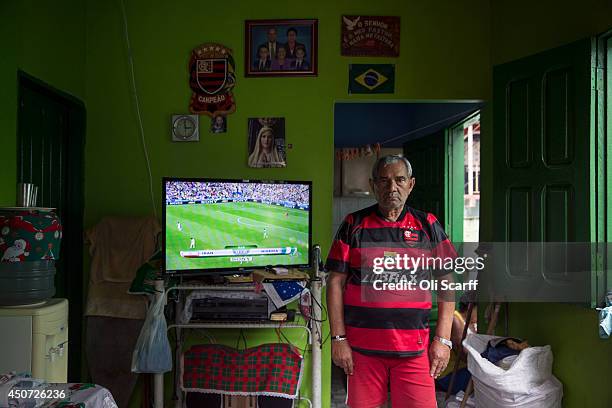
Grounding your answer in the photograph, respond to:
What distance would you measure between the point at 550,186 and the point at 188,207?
1884 millimetres

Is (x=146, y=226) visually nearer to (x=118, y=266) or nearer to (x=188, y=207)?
(x=118, y=266)

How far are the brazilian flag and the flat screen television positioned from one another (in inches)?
29.3

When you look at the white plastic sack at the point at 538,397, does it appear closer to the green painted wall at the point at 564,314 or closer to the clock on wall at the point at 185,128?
the green painted wall at the point at 564,314

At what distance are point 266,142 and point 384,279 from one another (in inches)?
63.4

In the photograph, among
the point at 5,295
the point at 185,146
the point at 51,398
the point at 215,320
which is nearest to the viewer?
the point at 51,398

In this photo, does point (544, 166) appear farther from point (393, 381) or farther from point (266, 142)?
point (266, 142)

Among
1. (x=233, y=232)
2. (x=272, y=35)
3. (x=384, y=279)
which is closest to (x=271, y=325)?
(x=233, y=232)

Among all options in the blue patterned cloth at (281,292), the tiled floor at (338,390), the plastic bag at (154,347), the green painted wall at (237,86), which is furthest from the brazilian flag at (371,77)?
the tiled floor at (338,390)

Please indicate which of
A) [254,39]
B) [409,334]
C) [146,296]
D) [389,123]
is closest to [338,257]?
[409,334]

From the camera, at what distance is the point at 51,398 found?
171 cm

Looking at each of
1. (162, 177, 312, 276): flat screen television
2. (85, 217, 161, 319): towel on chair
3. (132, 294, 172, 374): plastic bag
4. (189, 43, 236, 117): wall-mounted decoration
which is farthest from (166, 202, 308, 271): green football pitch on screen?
(189, 43, 236, 117): wall-mounted decoration

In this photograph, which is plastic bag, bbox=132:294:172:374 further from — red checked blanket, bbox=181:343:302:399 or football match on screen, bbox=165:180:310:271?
red checked blanket, bbox=181:343:302:399

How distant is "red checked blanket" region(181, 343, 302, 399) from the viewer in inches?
134

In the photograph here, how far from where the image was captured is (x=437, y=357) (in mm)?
2404
